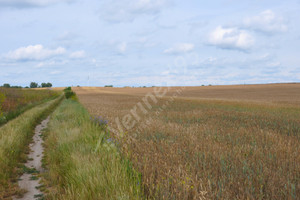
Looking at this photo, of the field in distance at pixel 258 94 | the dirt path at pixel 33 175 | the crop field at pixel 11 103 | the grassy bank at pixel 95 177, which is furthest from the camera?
the field in distance at pixel 258 94

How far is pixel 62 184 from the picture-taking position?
16.0 feet

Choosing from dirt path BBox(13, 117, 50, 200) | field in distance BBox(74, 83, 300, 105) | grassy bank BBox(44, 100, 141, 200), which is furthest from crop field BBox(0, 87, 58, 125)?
field in distance BBox(74, 83, 300, 105)

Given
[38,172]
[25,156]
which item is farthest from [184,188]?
[25,156]

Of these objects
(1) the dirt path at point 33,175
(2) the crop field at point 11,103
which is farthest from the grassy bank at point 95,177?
(2) the crop field at point 11,103

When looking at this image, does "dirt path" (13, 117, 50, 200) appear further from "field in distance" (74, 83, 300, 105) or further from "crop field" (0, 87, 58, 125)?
"field in distance" (74, 83, 300, 105)

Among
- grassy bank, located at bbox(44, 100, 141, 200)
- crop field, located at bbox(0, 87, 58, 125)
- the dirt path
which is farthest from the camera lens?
crop field, located at bbox(0, 87, 58, 125)

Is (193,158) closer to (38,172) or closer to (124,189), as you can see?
(124,189)

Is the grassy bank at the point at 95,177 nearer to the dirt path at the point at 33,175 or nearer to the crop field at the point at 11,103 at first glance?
the dirt path at the point at 33,175

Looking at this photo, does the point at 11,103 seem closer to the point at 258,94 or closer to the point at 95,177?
the point at 95,177

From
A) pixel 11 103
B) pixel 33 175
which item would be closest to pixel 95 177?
pixel 33 175

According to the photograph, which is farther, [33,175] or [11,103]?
[11,103]

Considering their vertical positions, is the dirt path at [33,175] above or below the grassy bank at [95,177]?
below

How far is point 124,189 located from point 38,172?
13.5ft

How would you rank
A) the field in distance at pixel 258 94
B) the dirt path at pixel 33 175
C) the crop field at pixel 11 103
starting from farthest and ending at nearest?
the field in distance at pixel 258 94 → the crop field at pixel 11 103 → the dirt path at pixel 33 175
